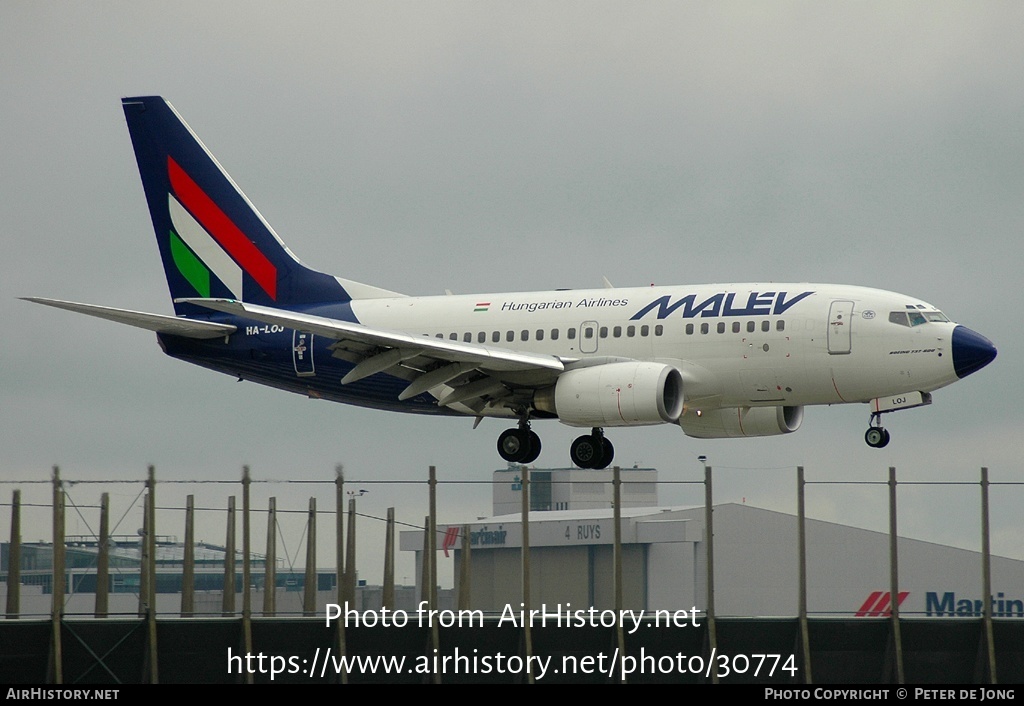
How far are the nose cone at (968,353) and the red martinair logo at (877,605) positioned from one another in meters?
6.66

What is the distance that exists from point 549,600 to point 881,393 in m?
10.8

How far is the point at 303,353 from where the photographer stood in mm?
57281

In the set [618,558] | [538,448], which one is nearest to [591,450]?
[538,448]

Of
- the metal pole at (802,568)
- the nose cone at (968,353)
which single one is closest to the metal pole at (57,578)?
the metal pole at (802,568)

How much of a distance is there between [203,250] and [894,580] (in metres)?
27.0

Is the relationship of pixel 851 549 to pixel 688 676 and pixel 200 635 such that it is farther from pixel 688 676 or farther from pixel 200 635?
pixel 200 635

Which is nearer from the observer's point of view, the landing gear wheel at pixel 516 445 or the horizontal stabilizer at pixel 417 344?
the horizontal stabilizer at pixel 417 344

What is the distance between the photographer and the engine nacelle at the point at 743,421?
56.4m

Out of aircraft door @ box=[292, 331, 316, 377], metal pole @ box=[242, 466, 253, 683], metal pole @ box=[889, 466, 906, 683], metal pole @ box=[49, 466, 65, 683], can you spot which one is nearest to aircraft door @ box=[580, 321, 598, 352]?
aircraft door @ box=[292, 331, 316, 377]

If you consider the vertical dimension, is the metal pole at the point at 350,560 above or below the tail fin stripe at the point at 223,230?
below

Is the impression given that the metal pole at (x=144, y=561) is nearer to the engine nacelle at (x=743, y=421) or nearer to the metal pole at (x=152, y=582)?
the metal pole at (x=152, y=582)

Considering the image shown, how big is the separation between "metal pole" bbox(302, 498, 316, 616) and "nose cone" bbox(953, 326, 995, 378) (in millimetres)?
17686

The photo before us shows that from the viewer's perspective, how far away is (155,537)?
46.2 metres

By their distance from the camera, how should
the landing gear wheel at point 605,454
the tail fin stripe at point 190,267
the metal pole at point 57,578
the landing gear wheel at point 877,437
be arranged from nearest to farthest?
the metal pole at point 57,578
the landing gear wheel at point 877,437
the landing gear wheel at point 605,454
the tail fin stripe at point 190,267
